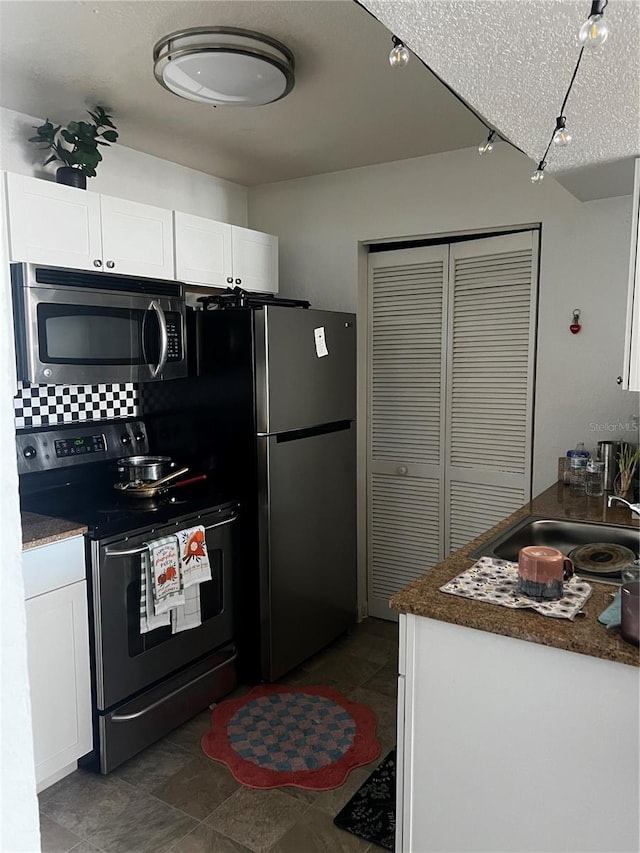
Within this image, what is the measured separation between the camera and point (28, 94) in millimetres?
2385

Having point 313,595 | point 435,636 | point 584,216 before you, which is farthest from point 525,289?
point 435,636

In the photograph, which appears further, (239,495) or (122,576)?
(239,495)

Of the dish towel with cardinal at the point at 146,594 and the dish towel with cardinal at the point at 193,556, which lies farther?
the dish towel with cardinal at the point at 193,556

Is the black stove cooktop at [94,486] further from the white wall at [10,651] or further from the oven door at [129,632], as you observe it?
the white wall at [10,651]

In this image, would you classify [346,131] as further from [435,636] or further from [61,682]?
[61,682]

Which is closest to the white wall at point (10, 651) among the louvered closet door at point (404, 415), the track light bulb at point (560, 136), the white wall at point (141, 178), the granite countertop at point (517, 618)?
the granite countertop at point (517, 618)

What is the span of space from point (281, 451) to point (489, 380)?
1.13m

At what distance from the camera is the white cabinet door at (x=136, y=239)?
257cm

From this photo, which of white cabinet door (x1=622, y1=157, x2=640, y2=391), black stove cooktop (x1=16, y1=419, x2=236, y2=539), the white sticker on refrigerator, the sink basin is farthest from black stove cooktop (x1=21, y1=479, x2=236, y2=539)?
white cabinet door (x1=622, y1=157, x2=640, y2=391)

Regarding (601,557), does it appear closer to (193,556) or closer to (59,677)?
(193,556)

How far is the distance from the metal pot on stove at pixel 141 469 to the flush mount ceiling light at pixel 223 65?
146 centimetres

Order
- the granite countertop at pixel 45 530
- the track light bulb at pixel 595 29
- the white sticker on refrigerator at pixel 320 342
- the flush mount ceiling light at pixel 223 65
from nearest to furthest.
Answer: the track light bulb at pixel 595 29, the flush mount ceiling light at pixel 223 65, the granite countertop at pixel 45 530, the white sticker on refrigerator at pixel 320 342

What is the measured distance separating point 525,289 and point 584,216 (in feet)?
1.33

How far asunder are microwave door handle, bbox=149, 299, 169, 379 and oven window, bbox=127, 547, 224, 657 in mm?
806
